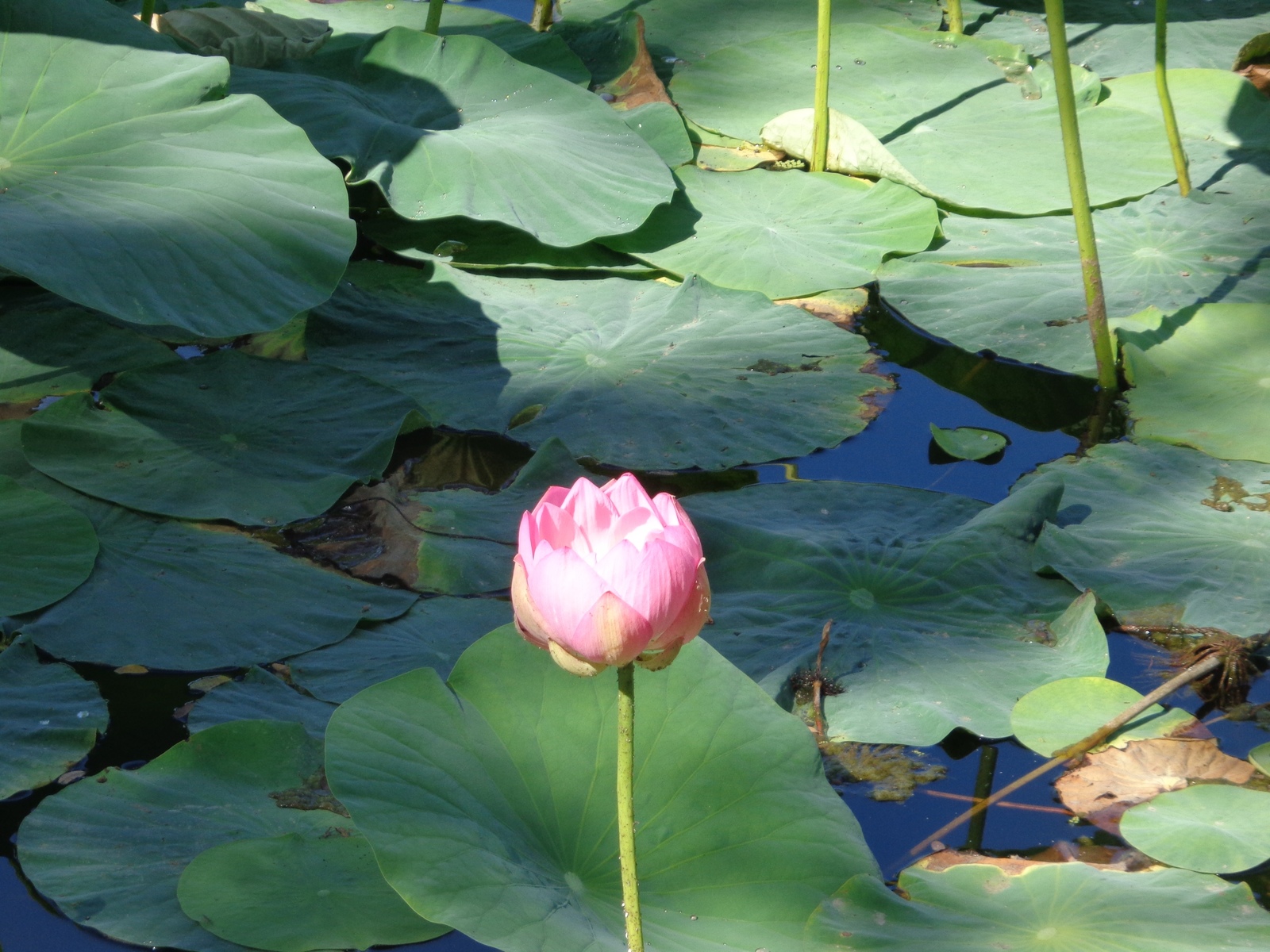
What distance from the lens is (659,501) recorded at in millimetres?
773

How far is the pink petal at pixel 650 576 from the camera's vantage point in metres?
0.71

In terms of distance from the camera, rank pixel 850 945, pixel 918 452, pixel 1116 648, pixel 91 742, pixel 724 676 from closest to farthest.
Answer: pixel 850 945
pixel 724 676
pixel 91 742
pixel 1116 648
pixel 918 452

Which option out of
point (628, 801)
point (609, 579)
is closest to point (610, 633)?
point (609, 579)

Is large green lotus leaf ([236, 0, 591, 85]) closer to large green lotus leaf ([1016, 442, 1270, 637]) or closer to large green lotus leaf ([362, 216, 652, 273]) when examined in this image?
large green lotus leaf ([362, 216, 652, 273])

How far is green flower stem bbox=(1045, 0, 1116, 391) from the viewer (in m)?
1.82

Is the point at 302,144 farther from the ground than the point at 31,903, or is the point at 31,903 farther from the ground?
the point at 302,144

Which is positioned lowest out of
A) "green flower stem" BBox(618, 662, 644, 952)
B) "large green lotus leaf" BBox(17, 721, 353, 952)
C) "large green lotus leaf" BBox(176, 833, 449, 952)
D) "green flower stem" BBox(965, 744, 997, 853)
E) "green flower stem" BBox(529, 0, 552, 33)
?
"green flower stem" BBox(965, 744, 997, 853)

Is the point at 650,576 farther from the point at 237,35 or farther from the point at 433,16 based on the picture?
the point at 433,16

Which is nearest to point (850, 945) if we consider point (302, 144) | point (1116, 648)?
point (1116, 648)

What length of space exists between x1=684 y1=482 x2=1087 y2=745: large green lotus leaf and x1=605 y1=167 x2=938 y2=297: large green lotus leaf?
2.54 ft

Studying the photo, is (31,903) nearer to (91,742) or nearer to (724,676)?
(91,742)

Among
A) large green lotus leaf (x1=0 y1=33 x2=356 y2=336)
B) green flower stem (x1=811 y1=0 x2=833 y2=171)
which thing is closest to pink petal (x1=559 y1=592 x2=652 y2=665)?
large green lotus leaf (x1=0 y1=33 x2=356 y2=336)

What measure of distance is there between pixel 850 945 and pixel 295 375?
1268mm

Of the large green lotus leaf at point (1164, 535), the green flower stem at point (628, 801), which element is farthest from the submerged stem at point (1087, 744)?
the green flower stem at point (628, 801)
